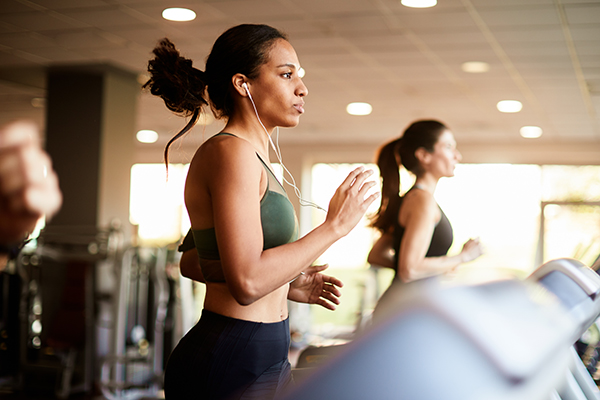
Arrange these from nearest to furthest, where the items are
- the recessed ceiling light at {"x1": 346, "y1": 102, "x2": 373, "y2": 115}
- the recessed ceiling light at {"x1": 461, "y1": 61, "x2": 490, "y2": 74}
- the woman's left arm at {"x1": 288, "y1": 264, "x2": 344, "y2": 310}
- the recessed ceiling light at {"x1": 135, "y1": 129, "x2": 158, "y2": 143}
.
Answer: the woman's left arm at {"x1": 288, "y1": 264, "x2": 344, "y2": 310}, the recessed ceiling light at {"x1": 461, "y1": 61, "x2": 490, "y2": 74}, the recessed ceiling light at {"x1": 346, "y1": 102, "x2": 373, "y2": 115}, the recessed ceiling light at {"x1": 135, "y1": 129, "x2": 158, "y2": 143}

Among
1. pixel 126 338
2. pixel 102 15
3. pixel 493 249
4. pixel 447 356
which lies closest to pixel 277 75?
pixel 447 356

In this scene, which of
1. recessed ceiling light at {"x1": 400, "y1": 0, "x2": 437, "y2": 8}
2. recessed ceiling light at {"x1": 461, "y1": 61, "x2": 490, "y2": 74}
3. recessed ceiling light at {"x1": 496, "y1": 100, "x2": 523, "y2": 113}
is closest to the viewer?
recessed ceiling light at {"x1": 400, "y1": 0, "x2": 437, "y2": 8}

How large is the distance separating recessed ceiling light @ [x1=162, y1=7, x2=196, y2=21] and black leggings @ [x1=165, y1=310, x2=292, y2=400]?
3348mm

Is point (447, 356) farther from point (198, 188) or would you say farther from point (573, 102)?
point (573, 102)

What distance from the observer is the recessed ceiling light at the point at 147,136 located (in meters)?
9.15

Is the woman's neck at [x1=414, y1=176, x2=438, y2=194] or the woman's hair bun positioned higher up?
the woman's hair bun

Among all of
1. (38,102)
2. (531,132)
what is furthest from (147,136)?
(531,132)

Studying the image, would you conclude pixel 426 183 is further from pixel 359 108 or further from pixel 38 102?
pixel 38 102

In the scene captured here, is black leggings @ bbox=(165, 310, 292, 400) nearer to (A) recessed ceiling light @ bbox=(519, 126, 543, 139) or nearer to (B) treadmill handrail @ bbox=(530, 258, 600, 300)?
(B) treadmill handrail @ bbox=(530, 258, 600, 300)

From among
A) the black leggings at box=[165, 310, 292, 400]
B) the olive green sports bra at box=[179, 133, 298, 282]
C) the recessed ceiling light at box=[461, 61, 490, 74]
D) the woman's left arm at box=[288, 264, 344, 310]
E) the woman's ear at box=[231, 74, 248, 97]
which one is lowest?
the black leggings at box=[165, 310, 292, 400]

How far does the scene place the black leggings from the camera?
1120 mm

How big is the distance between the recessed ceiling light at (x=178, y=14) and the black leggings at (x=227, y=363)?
3348 mm

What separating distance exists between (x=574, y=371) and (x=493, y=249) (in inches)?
308

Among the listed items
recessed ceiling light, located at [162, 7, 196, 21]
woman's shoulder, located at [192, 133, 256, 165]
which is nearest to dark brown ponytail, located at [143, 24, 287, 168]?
woman's shoulder, located at [192, 133, 256, 165]
